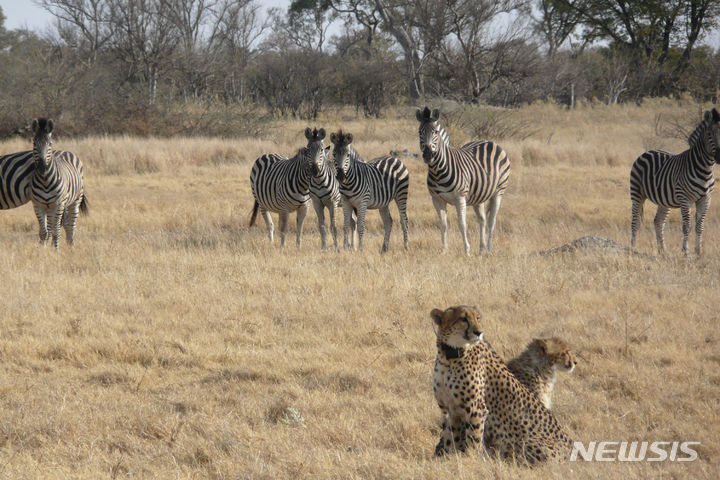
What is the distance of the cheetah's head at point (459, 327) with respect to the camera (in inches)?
146

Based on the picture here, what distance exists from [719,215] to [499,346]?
8.79 meters

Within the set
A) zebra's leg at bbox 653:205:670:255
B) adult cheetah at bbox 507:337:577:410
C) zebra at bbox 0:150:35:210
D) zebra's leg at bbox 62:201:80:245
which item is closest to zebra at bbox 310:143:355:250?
zebra's leg at bbox 62:201:80:245

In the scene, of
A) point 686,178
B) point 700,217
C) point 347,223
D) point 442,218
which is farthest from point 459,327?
point 700,217

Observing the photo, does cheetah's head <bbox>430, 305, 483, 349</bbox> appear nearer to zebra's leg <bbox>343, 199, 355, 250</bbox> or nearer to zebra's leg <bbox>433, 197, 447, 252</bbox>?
zebra's leg <bbox>433, 197, 447, 252</bbox>

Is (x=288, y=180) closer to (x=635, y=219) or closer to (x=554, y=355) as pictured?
(x=635, y=219)

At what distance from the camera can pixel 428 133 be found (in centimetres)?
970

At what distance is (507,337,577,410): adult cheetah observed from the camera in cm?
439

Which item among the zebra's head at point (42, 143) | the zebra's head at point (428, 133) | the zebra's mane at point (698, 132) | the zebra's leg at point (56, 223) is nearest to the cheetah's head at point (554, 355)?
the zebra's head at point (428, 133)

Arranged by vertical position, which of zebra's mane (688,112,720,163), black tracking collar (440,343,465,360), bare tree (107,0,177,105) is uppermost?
bare tree (107,0,177,105)

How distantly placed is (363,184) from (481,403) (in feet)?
22.0

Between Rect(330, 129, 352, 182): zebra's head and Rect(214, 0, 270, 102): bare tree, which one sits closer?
Rect(330, 129, 352, 182): zebra's head

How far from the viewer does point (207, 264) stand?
9.21m

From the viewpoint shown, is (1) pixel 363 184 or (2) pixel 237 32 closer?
(1) pixel 363 184

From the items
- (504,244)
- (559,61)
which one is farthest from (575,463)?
(559,61)
